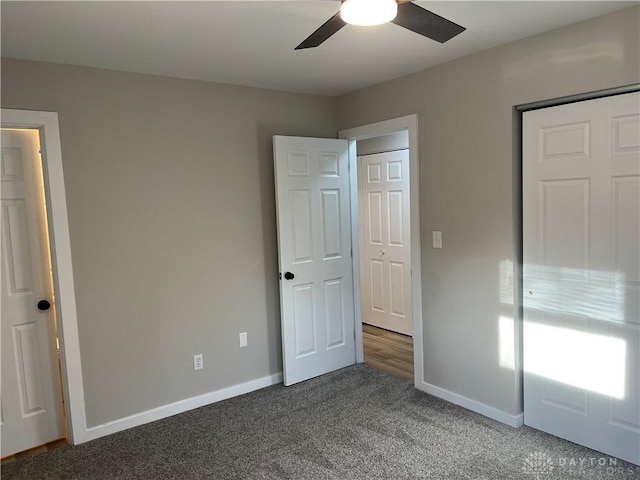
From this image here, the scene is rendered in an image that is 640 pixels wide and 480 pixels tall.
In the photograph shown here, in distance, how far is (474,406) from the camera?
10.0 feet

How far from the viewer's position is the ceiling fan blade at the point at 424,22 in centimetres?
165

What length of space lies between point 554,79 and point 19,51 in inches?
113

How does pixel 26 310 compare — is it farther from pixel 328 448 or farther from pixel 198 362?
pixel 328 448

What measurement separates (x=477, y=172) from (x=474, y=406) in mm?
1541

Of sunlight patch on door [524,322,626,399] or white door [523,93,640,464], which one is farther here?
sunlight patch on door [524,322,626,399]

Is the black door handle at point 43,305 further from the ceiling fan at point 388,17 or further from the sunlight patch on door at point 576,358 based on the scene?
the sunlight patch on door at point 576,358

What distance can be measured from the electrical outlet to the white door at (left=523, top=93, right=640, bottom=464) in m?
2.17

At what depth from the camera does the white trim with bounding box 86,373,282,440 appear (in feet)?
9.58

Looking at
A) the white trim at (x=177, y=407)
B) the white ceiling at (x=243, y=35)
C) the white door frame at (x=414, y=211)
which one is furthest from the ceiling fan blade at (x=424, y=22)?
the white trim at (x=177, y=407)

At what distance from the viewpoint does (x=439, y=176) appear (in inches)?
123

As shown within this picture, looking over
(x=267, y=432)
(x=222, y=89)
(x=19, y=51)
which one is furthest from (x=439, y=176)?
(x=19, y=51)

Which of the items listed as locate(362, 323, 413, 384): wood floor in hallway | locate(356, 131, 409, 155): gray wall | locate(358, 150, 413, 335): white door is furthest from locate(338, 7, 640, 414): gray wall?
locate(358, 150, 413, 335): white door

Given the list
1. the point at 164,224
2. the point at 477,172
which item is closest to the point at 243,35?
the point at 164,224

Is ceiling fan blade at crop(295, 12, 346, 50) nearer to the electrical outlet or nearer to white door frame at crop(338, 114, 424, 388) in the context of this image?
white door frame at crop(338, 114, 424, 388)
